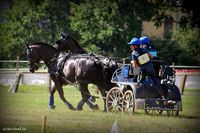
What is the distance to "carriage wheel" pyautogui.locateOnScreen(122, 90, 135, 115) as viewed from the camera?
35.7ft

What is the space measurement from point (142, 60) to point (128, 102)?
0.82 meters

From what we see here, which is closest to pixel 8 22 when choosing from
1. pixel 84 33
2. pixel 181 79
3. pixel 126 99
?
pixel 84 33

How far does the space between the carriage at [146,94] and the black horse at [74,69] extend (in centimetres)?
91

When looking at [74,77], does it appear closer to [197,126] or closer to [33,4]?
[33,4]

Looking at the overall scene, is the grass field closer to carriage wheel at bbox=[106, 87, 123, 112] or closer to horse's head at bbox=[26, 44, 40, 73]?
carriage wheel at bbox=[106, 87, 123, 112]

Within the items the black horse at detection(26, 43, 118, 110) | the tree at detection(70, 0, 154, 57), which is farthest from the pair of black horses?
the tree at detection(70, 0, 154, 57)

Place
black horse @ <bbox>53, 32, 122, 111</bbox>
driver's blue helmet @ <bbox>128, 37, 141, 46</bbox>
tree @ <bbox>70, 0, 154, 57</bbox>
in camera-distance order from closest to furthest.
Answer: tree @ <bbox>70, 0, 154, 57</bbox> → driver's blue helmet @ <bbox>128, 37, 141, 46</bbox> → black horse @ <bbox>53, 32, 122, 111</bbox>

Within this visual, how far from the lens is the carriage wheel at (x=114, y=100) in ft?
37.2

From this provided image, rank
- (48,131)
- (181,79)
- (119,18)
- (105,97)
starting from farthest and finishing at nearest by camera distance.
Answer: (181,79)
(105,97)
(119,18)
(48,131)

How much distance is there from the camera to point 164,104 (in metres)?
10.8

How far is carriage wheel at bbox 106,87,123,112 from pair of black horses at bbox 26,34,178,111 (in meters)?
0.57

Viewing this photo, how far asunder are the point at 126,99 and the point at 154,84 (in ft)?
1.87

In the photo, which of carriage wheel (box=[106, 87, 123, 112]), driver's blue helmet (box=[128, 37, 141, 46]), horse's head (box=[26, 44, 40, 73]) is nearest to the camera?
driver's blue helmet (box=[128, 37, 141, 46])

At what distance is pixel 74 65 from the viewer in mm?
12203
